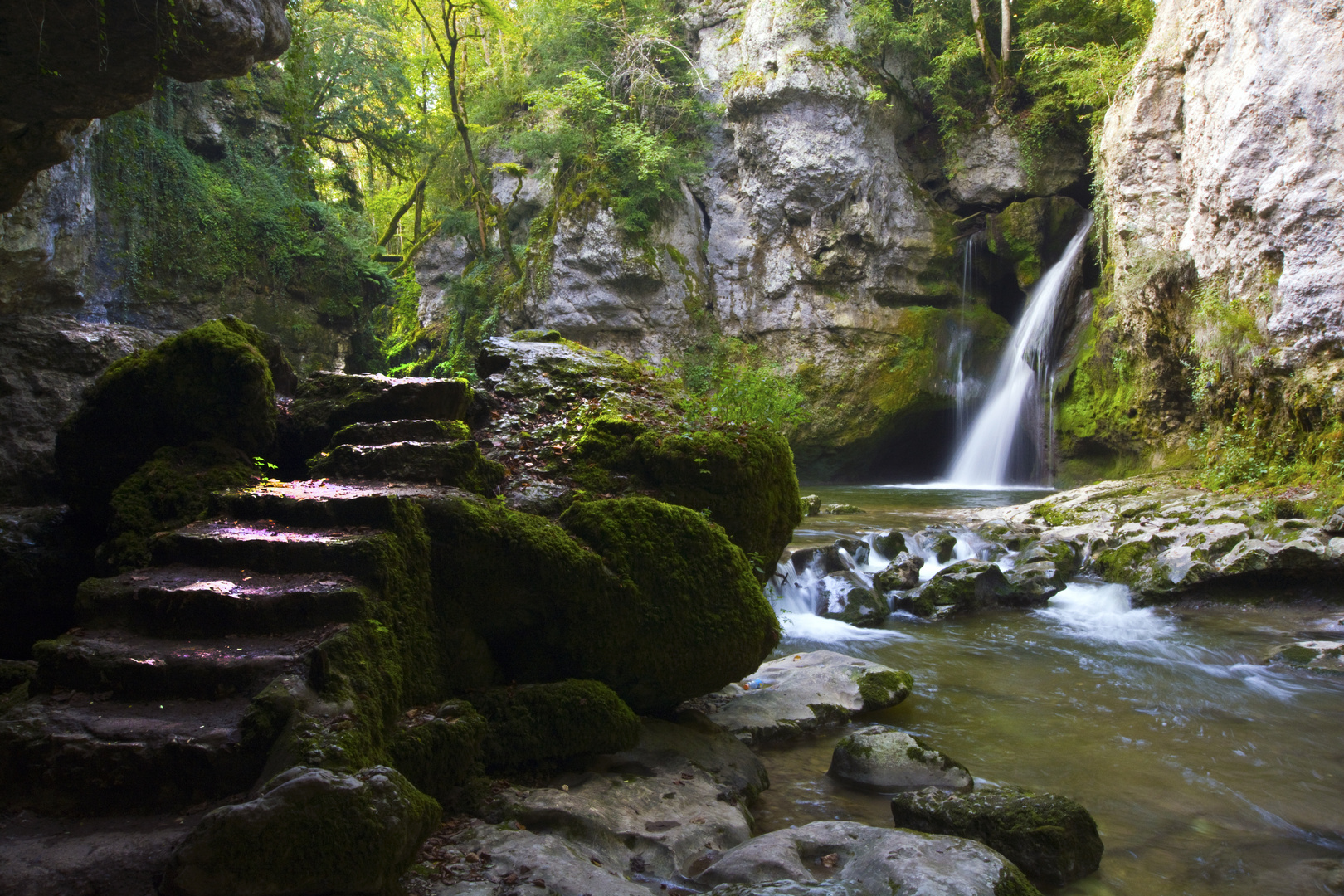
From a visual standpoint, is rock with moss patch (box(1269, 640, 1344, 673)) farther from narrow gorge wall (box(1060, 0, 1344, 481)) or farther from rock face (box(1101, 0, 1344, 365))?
rock face (box(1101, 0, 1344, 365))

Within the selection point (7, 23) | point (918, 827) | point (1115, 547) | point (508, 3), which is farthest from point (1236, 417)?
point (508, 3)

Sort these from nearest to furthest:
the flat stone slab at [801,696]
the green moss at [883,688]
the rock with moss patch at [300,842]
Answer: the rock with moss patch at [300,842]
the flat stone slab at [801,696]
the green moss at [883,688]

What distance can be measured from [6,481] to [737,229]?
61.2 ft

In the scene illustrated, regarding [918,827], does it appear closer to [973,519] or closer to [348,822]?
[348,822]

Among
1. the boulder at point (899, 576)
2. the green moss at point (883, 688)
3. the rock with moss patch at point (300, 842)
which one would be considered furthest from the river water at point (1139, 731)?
the rock with moss patch at point (300, 842)

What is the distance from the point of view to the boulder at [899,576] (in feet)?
30.0

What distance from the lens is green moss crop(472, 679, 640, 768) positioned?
365 centimetres

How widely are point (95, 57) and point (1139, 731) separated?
8.60 m

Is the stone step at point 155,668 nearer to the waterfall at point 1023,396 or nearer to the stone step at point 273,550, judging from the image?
the stone step at point 273,550

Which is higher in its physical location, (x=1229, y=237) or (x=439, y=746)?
(x=1229, y=237)

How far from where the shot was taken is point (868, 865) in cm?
311

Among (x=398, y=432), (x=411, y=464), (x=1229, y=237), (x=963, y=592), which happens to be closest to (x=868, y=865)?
(x=411, y=464)

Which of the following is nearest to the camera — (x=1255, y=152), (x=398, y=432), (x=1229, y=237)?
(x=398, y=432)

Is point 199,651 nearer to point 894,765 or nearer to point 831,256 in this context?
point 894,765
